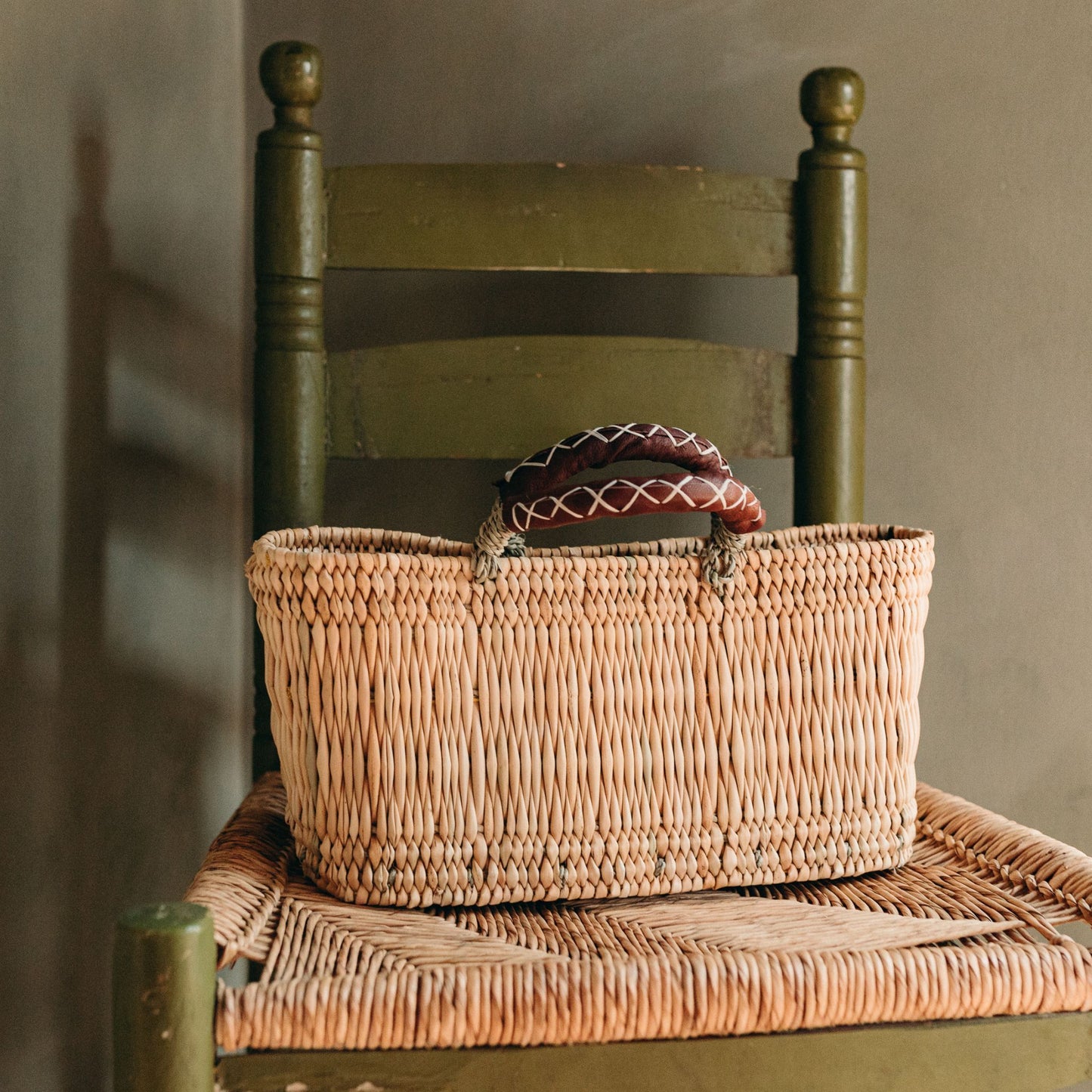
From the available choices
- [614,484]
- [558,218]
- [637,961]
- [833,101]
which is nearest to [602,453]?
[614,484]

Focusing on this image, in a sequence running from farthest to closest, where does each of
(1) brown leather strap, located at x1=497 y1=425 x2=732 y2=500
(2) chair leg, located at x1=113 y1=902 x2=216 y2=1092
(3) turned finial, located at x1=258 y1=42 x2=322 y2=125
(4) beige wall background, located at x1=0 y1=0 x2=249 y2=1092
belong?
(3) turned finial, located at x1=258 y1=42 x2=322 y2=125 → (4) beige wall background, located at x1=0 y1=0 x2=249 y2=1092 → (1) brown leather strap, located at x1=497 y1=425 x2=732 y2=500 → (2) chair leg, located at x1=113 y1=902 x2=216 y2=1092

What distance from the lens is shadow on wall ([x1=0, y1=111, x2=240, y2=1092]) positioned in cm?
65

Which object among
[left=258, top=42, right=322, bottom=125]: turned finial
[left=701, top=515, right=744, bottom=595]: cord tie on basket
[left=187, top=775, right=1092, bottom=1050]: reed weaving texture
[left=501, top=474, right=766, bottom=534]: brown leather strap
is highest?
[left=258, top=42, right=322, bottom=125]: turned finial

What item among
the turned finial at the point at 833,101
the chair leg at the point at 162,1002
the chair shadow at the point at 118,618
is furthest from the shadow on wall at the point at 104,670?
the turned finial at the point at 833,101

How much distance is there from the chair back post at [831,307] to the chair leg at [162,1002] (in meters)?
0.58

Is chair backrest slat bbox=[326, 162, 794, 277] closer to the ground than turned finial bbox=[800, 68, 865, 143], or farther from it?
closer to the ground

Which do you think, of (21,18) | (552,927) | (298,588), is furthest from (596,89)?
(552,927)

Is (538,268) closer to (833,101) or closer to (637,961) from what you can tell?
(833,101)

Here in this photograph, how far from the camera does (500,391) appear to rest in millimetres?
810

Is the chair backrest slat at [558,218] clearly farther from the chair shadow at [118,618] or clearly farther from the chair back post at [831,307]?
the chair shadow at [118,618]

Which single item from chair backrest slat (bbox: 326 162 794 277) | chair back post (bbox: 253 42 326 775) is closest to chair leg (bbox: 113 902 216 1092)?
chair back post (bbox: 253 42 326 775)

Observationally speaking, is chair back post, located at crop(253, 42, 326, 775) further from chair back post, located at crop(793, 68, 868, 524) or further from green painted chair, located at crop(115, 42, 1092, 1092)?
chair back post, located at crop(793, 68, 868, 524)

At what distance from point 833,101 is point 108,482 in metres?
0.62

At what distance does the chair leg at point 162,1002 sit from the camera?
408 millimetres
